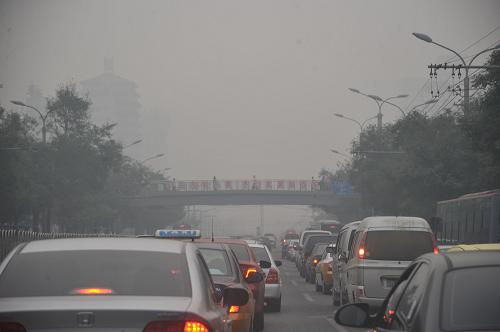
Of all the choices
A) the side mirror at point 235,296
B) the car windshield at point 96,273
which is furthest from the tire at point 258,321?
the car windshield at point 96,273

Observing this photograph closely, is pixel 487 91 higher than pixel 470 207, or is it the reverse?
pixel 487 91

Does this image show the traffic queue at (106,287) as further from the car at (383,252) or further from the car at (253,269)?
the car at (383,252)

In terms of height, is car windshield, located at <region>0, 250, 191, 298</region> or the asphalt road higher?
car windshield, located at <region>0, 250, 191, 298</region>

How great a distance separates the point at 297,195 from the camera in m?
118

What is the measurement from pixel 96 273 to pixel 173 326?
95 cm

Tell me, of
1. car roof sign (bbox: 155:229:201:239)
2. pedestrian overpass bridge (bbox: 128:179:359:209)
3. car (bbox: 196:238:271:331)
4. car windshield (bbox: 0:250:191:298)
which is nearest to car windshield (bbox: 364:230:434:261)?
car (bbox: 196:238:271:331)

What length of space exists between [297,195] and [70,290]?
365ft

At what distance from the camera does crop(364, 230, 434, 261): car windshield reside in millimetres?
19859

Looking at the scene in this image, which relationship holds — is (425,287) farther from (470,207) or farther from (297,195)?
(297,195)

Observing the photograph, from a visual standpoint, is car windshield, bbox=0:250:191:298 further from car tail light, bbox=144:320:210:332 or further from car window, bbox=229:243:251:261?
car window, bbox=229:243:251:261

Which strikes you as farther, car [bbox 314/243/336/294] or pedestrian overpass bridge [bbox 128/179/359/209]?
pedestrian overpass bridge [bbox 128/179/359/209]

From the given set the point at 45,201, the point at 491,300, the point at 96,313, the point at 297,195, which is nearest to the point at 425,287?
the point at 491,300

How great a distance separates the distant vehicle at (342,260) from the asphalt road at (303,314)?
0.47 m

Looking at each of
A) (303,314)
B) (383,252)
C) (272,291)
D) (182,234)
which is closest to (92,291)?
(182,234)
